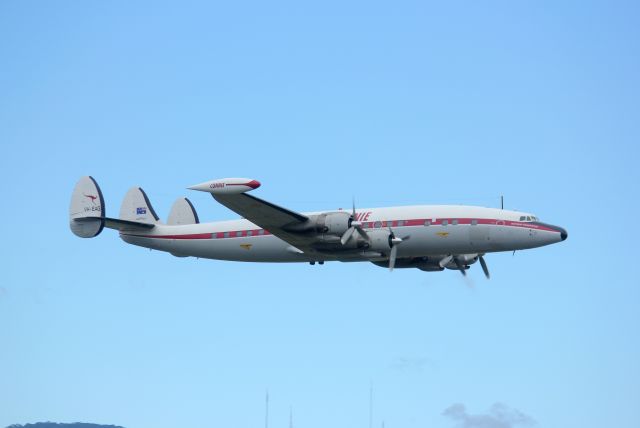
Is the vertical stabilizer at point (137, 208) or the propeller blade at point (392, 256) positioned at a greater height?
the vertical stabilizer at point (137, 208)

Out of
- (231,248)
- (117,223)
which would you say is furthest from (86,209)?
(231,248)

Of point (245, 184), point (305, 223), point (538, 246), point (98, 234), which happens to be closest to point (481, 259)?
Result: point (538, 246)

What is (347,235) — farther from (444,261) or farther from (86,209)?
(86,209)

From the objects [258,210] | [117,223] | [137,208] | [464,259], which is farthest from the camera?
[137,208]

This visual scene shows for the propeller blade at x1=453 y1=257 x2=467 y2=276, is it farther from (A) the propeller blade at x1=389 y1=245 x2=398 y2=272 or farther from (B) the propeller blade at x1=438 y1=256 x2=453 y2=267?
(A) the propeller blade at x1=389 y1=245 x2=398 y2=272

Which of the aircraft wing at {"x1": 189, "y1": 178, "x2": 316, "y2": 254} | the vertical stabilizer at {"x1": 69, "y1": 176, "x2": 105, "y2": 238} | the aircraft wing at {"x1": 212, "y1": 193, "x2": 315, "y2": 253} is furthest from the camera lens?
the vertical stabilizer at {"x1": 69, "y1": 176, "x2": 105, "y2": 238}

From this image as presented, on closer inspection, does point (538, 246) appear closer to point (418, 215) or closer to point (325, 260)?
point (418, 215)

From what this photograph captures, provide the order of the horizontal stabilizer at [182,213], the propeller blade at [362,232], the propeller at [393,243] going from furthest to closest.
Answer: the horizontal stabilizer at [182,213], the propeller at [393,243], the propeller blade at [362,232]

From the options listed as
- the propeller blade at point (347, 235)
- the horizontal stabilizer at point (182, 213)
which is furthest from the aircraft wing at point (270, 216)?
the horizontal stabilizer at point (182, 213)

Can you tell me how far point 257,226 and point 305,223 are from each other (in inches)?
140

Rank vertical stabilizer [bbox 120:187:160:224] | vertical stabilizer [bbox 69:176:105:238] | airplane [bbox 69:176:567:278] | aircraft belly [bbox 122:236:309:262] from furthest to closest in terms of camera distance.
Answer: vertical stabilizer [bbox 120:187:160:224], vertical stabilizer [bbox 69:176:105:238], aircraft belly [bbox 122:236:309:262], airplane [bbox 69:176:567:278]

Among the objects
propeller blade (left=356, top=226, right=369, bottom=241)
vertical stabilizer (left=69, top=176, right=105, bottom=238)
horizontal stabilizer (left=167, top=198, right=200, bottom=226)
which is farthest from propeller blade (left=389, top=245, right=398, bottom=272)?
vertical stabilizer (left=69, top=176, right=105, bottom=238)

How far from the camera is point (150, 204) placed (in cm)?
5488

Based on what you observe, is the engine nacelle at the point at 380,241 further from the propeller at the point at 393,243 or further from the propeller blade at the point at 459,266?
the propeller blade at the point at 459,266
